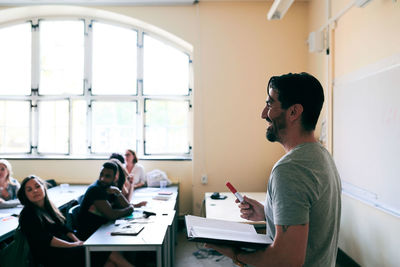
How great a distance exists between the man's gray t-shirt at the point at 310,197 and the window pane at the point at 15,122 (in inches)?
200

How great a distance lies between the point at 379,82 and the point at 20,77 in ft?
17.0

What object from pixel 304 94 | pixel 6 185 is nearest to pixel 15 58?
pixel 6 185

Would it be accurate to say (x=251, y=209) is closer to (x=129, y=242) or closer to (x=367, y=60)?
(x=129, y=242)

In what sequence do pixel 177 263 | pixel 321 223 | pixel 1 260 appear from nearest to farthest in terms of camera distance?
pixel 321 223
pixel 1 260
pixel 177 263

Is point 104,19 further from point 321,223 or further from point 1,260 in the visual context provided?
point 321,223

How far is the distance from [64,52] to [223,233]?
491cm

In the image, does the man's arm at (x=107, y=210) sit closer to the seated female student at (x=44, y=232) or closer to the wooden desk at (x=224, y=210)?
the seated female student at (x=44, y=232)

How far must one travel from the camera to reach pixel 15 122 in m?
4.97

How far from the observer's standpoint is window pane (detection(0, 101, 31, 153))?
496 centimetres

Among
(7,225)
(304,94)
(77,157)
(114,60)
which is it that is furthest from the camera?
(114,60)

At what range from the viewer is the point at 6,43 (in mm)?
4980

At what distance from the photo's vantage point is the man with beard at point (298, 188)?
822mm

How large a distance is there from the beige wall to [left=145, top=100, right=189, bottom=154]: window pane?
8.05 ft

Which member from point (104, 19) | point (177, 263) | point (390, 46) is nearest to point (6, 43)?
point (104, 19)
